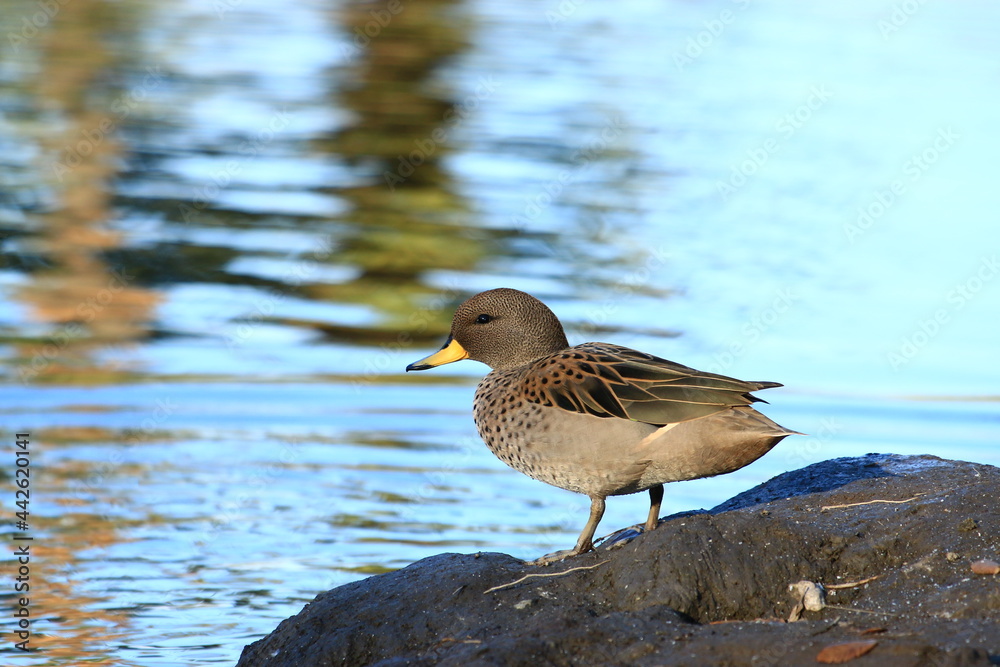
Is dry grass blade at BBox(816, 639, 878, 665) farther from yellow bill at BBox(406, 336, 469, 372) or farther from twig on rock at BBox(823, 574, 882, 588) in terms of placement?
yellow bill at BBox(406, 336, 469, 372)

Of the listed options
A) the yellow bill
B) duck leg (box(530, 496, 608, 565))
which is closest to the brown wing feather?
duck leg (box(530, 496, 608, 565))

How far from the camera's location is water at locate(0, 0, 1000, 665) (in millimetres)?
7234

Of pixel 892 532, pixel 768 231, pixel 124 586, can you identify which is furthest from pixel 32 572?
pixel 768 231

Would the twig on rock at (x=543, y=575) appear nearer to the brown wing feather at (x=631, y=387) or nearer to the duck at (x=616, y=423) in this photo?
the duck at (x=616, y=423)

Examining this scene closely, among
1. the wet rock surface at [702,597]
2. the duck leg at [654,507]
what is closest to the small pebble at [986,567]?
the wet rock surface at [702,597]

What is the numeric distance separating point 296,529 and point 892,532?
345 centimetres

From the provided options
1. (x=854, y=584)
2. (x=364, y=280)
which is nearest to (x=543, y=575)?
(x=854, y=584)

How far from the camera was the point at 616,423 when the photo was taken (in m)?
4.91

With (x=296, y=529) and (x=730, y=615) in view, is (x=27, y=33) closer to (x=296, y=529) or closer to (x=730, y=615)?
(x=296, y=529)

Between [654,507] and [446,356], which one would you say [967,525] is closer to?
[654,507]

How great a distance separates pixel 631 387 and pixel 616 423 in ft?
0.50

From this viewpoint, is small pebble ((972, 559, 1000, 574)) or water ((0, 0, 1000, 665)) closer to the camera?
small pebble ((972, 559, 1000, 574))

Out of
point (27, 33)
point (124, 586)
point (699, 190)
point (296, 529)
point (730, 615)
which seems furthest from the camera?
point (27, 33)

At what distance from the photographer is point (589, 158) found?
1598cm
